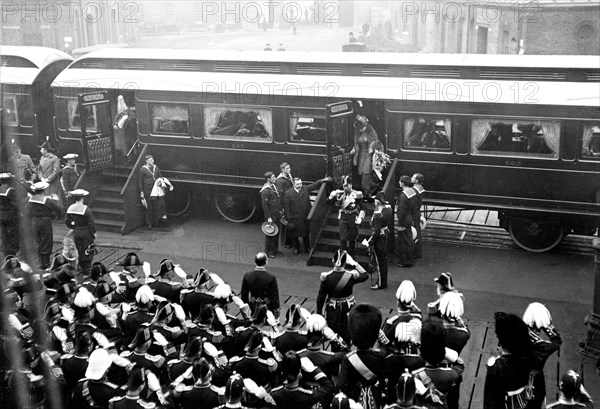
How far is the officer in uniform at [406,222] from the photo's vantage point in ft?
47.1

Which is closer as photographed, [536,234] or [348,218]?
[348,218]

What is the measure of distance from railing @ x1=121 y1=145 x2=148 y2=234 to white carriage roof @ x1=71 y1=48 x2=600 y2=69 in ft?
8.53

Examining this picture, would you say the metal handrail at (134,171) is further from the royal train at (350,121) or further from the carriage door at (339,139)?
the carriage door at (339,139)

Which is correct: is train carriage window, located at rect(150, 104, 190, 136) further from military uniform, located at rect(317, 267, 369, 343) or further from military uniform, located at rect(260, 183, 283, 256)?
military uniform, located at rect(317, 267, 369, 343)

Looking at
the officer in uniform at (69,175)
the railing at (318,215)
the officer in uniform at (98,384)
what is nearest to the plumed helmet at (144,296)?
the officer in uniform at (98,384)

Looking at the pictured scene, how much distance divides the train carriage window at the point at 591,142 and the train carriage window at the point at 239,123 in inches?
250

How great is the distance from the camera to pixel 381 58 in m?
16.6

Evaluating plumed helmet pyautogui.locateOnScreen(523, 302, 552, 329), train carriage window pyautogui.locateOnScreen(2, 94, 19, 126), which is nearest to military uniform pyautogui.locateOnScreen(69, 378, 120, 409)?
plumed helmet pyautogui.locateOnScreen(523, 302, 552, 329)

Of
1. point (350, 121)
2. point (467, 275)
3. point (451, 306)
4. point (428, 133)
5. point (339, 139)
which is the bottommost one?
point (467, 275)

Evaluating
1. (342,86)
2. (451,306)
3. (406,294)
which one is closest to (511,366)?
(451,306)

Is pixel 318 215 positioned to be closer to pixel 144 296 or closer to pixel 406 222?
pixel 406 222

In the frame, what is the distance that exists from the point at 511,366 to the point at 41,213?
9998 millimetres

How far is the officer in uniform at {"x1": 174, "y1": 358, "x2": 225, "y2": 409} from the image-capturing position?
24.8ft

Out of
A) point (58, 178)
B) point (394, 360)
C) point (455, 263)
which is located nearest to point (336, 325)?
point (394, 360)
